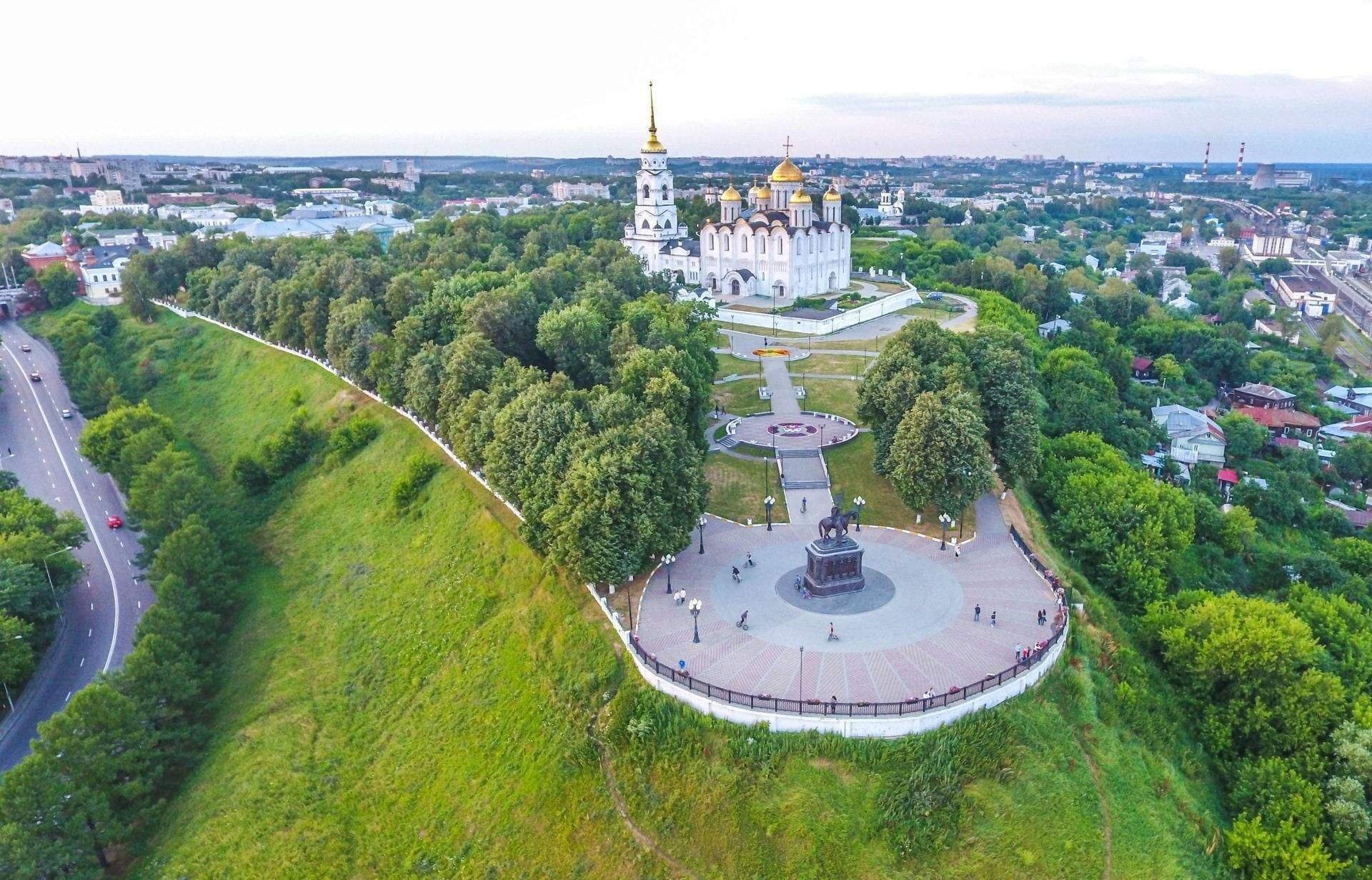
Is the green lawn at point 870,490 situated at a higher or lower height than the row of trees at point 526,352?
lower

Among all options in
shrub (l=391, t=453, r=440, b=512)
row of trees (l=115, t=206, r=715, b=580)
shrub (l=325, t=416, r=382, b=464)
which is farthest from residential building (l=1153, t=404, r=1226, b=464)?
shrub (l=325, t=416, r=382, b=464)

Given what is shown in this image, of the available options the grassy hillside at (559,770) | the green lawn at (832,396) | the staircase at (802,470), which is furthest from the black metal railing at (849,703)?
the green lawn at (832,396)

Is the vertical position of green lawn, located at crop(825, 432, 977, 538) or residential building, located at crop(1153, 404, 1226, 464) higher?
green lawn, located at crop(825, 432, 977, 538)


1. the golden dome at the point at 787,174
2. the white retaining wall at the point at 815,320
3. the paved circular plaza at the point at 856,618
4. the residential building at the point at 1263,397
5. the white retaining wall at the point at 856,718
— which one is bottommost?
the residential building at the point at 1263,397

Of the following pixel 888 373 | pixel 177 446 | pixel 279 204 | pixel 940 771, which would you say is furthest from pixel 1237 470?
pixel 279 204

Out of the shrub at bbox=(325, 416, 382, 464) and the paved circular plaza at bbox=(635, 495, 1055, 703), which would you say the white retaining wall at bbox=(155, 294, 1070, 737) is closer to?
the paved circular plaza at bbox=(635, 495, 1055, 703)

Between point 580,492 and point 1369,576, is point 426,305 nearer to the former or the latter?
point 580,492

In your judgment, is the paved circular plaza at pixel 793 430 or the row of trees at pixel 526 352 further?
the paved circular plaza at pixel 793 430

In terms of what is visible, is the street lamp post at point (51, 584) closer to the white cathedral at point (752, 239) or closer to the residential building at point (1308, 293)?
the white cathedral at point (752, 239)
